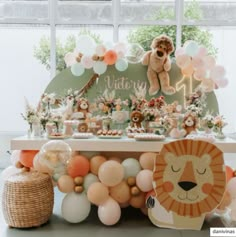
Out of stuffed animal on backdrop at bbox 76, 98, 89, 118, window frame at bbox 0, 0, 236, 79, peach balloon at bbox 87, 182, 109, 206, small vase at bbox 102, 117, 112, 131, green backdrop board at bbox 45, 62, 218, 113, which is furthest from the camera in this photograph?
window frame at bbox 0, 0, 236, 79

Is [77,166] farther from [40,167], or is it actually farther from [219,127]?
[219,127]

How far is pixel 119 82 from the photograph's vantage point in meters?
4.48

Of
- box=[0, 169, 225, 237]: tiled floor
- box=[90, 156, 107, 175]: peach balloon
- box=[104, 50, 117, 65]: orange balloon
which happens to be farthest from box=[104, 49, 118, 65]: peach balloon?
box=[0, 169, 225, 237]: tiled floor

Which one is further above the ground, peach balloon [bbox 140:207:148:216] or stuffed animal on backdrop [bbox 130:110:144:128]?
stuffed animal on backdrop [bbox 130:110:144:128]

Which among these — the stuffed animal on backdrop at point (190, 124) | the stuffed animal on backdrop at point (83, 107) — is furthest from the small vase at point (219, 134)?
the stuffed animal on backdrop at point (83, 107)

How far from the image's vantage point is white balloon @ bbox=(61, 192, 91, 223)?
3.12m

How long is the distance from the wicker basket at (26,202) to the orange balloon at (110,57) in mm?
1859

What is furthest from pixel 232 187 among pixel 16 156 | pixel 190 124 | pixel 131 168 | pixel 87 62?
pixel 87 62

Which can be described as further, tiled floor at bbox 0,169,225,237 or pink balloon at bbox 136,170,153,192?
pink balloon at bbox 136,170,153,192

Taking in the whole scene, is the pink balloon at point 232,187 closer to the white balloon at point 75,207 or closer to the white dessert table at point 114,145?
the white dessert table at point 114,145

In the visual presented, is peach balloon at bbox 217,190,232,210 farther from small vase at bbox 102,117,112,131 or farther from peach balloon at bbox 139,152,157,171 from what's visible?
small vase at bbox 102,117,112,131

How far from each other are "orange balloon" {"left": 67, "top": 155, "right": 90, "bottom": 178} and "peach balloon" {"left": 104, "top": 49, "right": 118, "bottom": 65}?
5.10 feet

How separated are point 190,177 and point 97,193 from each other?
0.83 meters

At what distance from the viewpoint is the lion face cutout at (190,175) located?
301cm
